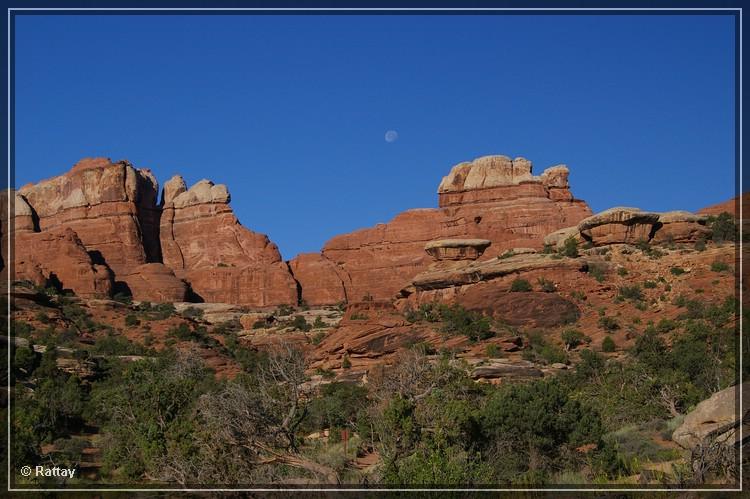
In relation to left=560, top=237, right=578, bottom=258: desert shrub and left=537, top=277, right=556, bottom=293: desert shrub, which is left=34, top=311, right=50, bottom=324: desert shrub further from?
left=560, top=237, right=578, bottom=258: desert shrub

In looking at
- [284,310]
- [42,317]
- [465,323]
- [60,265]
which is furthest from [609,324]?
[60,265]

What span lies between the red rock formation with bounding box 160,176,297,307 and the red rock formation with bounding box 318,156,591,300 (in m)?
7.38

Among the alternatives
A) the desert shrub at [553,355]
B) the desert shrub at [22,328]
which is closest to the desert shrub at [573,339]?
the desert shrub at [553,355]

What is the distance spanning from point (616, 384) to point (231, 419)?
61.3 feet

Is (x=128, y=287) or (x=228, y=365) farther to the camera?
(x=128, y=287)

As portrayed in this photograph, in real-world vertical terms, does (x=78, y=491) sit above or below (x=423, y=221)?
below

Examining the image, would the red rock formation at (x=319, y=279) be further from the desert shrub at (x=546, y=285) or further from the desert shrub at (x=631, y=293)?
the desert shrub at (x=631, y=293)

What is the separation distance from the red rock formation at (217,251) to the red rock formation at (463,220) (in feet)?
24.2

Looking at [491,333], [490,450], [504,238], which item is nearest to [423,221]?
[504,238]

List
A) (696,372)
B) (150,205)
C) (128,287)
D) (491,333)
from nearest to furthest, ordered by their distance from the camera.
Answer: (696,372), (491,333), (128,287), (150,205)

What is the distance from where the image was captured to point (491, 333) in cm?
4381

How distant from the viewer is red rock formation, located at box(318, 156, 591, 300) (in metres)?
92.2

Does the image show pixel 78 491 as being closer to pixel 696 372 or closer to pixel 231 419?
pixel 231 419

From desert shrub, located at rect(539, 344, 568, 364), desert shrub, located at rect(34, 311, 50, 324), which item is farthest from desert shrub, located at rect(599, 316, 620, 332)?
desert shrub, located at rect(34, 311, 50, 324)
